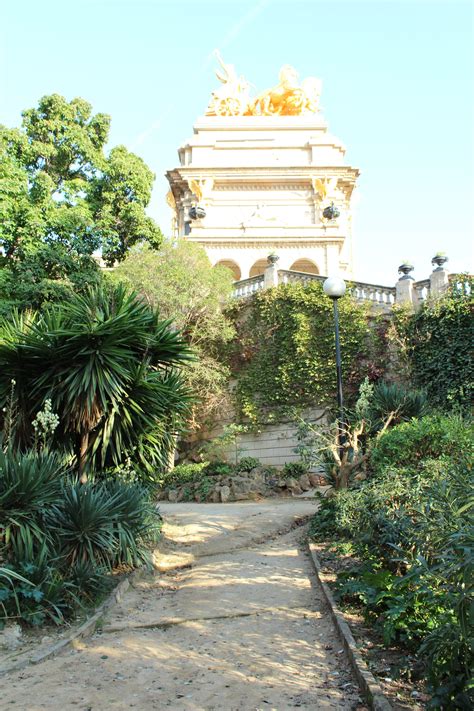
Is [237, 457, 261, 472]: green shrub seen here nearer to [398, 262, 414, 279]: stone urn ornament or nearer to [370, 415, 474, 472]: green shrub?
[398, 262, 414, 279]: stone urn ornament

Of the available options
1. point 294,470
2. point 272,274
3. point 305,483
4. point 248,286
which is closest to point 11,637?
point 305,483

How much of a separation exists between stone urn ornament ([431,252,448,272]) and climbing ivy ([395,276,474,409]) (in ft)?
2.48

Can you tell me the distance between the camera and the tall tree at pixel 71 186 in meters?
21.2

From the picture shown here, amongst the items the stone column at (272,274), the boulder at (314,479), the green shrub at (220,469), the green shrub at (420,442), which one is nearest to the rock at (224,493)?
the green shrub at (220,469)

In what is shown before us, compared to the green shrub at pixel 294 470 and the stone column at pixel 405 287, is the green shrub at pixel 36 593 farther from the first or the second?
the stone column at pixel 405 287

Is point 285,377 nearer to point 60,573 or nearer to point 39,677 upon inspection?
point 60,573

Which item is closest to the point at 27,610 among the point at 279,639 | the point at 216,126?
the point at 279,639

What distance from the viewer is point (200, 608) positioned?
7.16m

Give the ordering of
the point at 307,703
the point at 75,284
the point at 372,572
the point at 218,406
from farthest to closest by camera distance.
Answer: the point at 218,406 < the point at 75,284 < the point at 372,572 < the point at 307,703

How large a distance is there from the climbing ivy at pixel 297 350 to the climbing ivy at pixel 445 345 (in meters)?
1.21

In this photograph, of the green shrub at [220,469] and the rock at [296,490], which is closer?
the rock at [296,490]

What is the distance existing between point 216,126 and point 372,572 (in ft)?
119

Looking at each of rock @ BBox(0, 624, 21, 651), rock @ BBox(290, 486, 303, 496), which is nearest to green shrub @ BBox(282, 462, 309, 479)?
rock @ BBox(290, 486, 303, 496)

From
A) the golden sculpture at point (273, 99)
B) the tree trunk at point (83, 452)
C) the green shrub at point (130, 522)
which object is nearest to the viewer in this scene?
the green shrub at point (130, 522)
